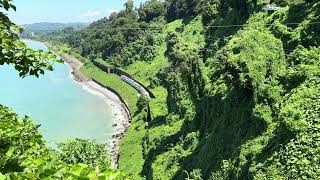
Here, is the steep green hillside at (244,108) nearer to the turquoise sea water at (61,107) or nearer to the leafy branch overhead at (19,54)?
the turquoise sea water at (61,107)

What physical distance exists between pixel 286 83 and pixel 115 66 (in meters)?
59.2

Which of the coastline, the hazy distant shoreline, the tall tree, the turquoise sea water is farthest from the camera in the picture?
the tall tree

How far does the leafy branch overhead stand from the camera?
17.1 feet

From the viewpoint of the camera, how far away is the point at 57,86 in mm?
87562

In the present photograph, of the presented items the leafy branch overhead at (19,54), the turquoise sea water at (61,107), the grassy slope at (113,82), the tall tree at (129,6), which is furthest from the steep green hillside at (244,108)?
the tall tree at (129,6)

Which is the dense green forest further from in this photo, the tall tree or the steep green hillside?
the tall tree

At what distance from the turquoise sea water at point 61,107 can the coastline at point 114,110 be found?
0.86 m

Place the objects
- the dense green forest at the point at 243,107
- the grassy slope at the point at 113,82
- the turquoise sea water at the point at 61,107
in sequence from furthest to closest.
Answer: the grassy slope at the point at 113,82 < the turquoise sea water at the point at 61,107 < the dense green forest at the point at 243,107

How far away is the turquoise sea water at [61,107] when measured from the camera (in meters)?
52.3

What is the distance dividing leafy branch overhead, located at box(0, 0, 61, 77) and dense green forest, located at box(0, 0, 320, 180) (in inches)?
18.0

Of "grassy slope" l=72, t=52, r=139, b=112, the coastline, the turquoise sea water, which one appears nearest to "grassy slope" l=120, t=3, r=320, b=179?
the coastline

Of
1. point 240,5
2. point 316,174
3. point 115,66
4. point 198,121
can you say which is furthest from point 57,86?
point 316,174

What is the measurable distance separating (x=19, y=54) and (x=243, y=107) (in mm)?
18317

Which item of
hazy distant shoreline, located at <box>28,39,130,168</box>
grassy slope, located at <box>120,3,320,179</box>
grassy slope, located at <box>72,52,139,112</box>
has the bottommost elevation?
hazy distant shoreline, located at <box>28,39,130,168</box>
